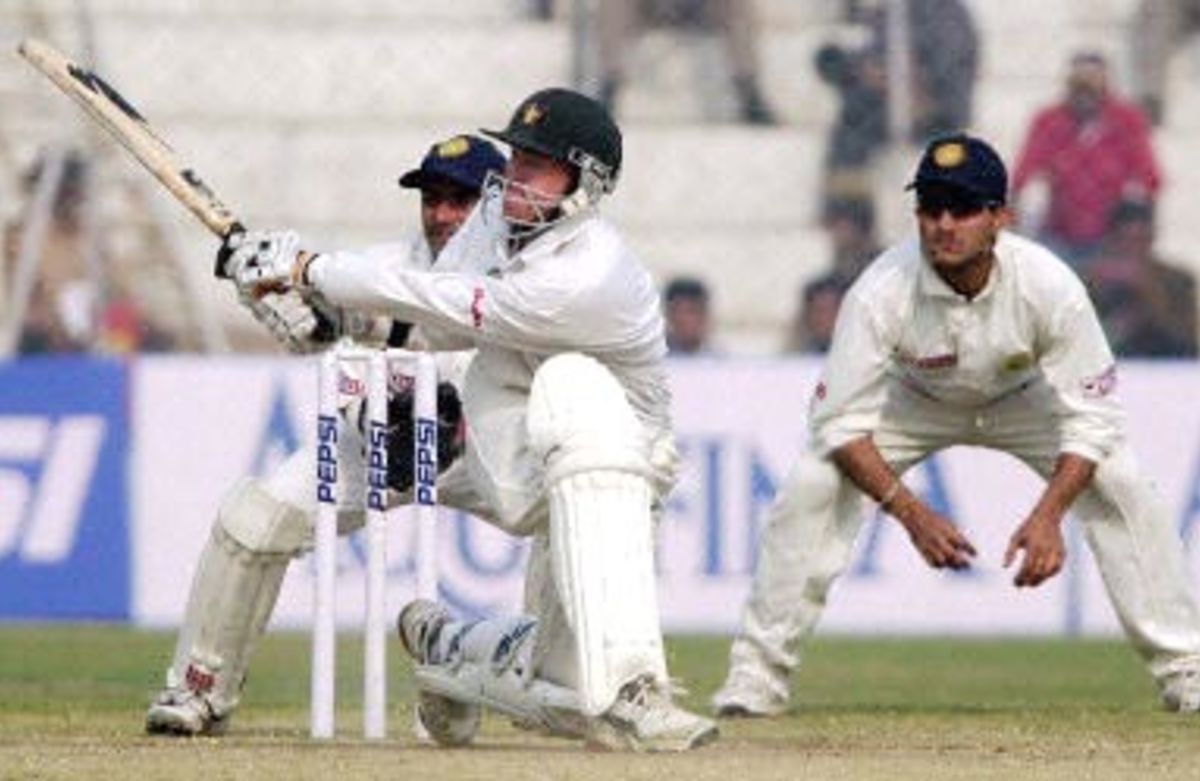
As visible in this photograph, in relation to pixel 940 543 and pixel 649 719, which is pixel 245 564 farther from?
pixel 940 543

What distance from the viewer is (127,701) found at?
10828 mm

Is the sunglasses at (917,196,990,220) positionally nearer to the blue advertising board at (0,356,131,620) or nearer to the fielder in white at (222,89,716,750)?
the fielder in white at (222,89,716,750)

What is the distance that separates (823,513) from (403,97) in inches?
229

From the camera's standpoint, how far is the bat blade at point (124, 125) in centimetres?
923

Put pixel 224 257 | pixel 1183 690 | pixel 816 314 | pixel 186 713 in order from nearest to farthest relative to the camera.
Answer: pixel 224 257, pixel 186 713, pixel 1183 690, pixel 816 314

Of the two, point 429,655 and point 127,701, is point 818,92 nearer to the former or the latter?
point 127,701

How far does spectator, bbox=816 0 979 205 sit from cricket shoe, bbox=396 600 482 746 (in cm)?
749

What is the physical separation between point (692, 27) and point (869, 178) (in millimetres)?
960

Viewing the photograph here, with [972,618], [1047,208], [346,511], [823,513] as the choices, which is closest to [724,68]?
[1047,208]

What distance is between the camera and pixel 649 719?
305 inches

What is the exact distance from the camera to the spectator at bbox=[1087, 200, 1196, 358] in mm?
15469

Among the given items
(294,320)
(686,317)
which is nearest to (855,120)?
(686,317)

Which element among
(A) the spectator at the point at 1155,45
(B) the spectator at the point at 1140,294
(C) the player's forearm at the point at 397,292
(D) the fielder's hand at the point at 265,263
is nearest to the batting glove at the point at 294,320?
(D) the fielder's hand at the point at 265,263

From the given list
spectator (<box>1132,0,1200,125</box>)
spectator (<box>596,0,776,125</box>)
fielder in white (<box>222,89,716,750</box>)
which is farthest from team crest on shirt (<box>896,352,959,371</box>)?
spectator (<box>1132,0,1200,125</box>)
